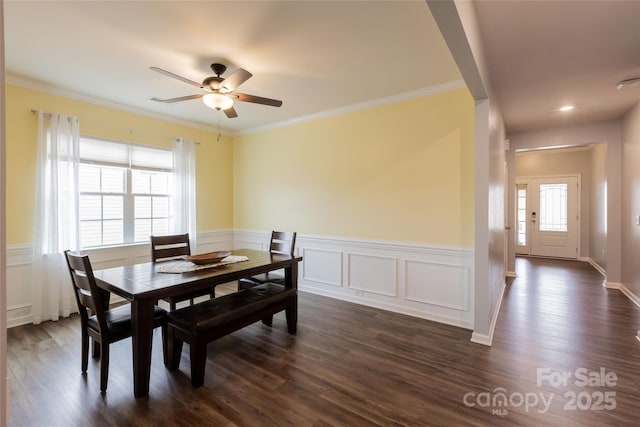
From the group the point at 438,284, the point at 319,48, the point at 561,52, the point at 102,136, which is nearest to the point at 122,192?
the point at 102,136

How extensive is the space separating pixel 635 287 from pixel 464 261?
275 cm

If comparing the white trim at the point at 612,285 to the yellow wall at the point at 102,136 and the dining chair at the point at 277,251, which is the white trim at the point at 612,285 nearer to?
the dining chair at the point at 277,251

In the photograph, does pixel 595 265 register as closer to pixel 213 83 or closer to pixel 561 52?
pixel 561 52

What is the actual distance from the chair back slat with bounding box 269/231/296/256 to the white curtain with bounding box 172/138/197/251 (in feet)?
5.55

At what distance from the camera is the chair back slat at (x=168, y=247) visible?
3.06 metres

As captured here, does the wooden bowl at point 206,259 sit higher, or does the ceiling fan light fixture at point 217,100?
the ceiling fan light fixture at point 217,100

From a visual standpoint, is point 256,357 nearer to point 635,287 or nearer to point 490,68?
point 490,68

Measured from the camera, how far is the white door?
683cm

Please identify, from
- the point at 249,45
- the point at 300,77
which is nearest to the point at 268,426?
the point at 249,45

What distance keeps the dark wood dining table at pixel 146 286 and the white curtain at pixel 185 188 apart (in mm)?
1907

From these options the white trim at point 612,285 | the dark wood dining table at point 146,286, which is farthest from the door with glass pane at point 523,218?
the dark wood dining table at point 146,286

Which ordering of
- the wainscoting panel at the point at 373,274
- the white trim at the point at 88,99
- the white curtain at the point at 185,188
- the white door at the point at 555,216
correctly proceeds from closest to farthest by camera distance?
1. the white trim at the point at 88,99
2. the wainscoting panel at the point at 373,274
3. the white curtain at the point at 185,188
4. the white door at the point at 555,216

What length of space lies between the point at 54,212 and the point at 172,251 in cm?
144

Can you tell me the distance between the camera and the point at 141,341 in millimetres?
2021
